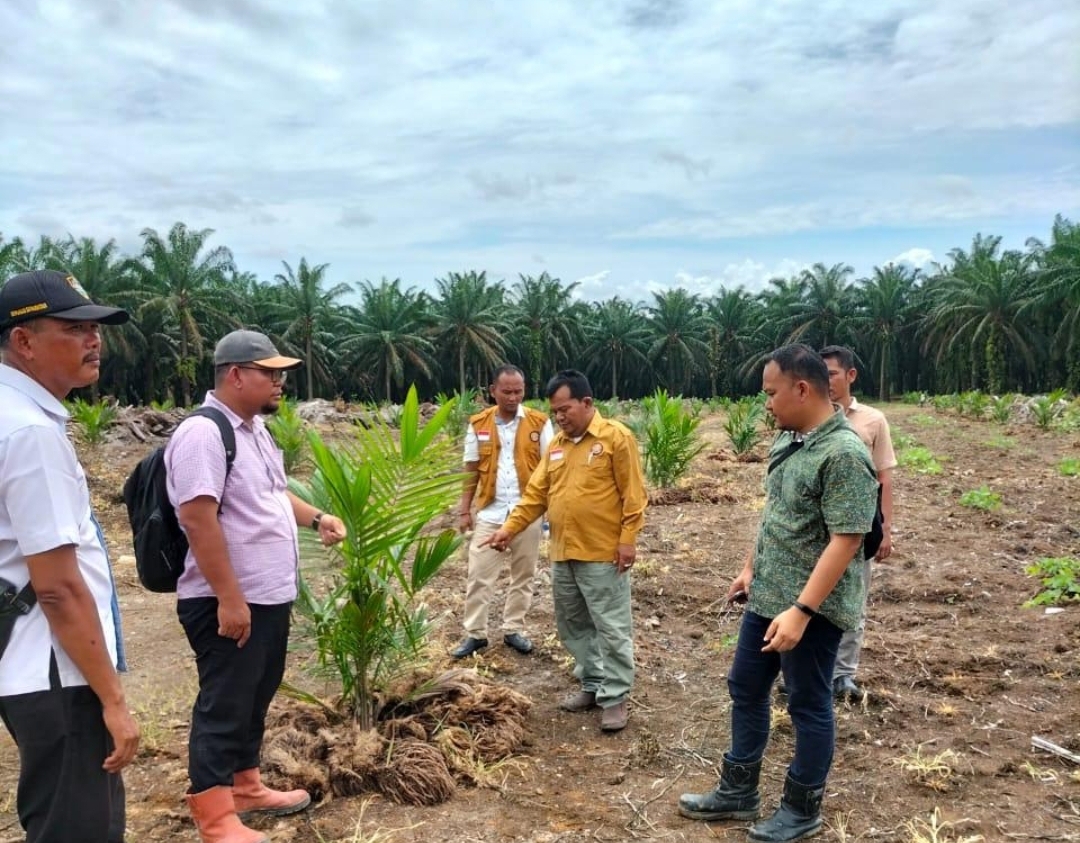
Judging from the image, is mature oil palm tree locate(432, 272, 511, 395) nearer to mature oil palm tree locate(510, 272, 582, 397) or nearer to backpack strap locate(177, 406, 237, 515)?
mature oil palm tree locate(510, 272, 582, 397)

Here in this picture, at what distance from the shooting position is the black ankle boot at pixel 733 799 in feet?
10.7

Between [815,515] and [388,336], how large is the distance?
40.1 metres

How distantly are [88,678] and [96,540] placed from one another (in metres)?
0.33

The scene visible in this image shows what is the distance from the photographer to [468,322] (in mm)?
44500

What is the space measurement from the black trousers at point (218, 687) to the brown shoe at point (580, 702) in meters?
1.85

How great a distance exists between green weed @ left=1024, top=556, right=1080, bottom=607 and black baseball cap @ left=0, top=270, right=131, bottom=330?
5848mm

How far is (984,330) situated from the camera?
40.2m

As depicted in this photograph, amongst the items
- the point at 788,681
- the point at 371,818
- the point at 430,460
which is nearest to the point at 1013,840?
the point at 788,681

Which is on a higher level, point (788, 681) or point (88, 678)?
point (88, 678)

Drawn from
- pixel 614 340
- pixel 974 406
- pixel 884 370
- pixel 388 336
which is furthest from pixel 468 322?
pixel 974 406

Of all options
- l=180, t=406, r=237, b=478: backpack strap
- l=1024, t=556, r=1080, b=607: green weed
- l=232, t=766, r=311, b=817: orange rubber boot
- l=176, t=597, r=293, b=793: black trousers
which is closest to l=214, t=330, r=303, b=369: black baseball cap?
l=180, t=406, r=237, b=478: backpack strap

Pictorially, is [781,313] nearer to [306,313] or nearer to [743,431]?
[306,313]

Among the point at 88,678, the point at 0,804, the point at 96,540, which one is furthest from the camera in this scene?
the point at 0,804

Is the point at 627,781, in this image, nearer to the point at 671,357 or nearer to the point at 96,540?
the point at 96,540
